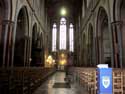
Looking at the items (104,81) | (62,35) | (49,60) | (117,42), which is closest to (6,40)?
(117,42)

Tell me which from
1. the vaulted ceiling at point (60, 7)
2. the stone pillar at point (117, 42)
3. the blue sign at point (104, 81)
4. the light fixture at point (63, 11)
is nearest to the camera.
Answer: the blue sign at point (104, 81)

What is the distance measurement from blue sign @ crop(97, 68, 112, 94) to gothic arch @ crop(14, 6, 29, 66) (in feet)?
39.9

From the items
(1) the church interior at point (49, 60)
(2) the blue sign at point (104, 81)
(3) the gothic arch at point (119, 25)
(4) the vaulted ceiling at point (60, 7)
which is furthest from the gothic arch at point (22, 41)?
(4) the vaulted ceiling at point (60, 7)

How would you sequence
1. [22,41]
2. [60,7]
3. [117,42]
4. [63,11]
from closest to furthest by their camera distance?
[117,42] → [22,41] → [60,7] → [63,11]

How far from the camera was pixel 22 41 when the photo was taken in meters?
16.0

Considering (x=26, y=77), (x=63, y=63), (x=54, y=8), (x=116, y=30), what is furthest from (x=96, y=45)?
(x=54, y=8)

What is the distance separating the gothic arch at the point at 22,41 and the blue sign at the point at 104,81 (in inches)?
479

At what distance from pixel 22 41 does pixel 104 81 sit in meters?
13.4

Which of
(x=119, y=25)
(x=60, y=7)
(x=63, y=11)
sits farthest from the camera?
(x=63, y=11)

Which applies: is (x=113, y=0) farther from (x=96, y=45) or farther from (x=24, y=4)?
(x=24, y=4)

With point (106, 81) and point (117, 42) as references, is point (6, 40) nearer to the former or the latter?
point (117, 42)

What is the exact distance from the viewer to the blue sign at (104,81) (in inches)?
139

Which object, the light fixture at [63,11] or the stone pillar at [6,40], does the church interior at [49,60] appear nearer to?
the stone pillar at [6,40]

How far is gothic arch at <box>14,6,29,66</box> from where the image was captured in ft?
49.4
